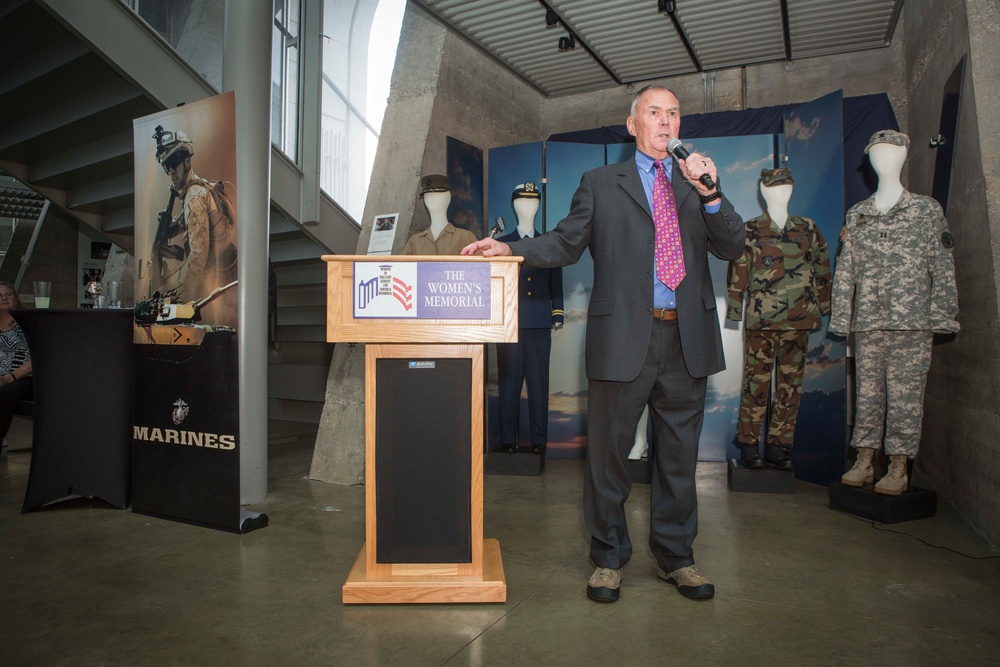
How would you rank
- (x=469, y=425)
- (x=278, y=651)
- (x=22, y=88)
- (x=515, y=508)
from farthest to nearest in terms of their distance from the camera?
(x=22, y=88), (x=515, y=508), (x=469, y=425), (x=278, y=651)

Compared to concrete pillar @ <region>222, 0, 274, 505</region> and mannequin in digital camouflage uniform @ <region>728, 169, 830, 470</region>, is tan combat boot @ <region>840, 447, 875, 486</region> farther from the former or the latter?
concrete pillar @ <region>222, 0, 274, 505</region>

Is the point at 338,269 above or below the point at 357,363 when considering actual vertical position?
above

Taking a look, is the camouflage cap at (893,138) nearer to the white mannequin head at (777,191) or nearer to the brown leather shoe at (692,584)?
the white mannequin head at (777,191)

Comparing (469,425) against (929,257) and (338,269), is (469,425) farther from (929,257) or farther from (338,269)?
(929,257)

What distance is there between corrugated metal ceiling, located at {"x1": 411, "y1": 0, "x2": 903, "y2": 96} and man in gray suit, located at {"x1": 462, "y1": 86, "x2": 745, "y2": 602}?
370 cm

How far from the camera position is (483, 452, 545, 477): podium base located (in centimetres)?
434

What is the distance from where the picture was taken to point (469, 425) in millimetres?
2211

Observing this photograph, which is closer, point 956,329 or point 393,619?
point 393,619

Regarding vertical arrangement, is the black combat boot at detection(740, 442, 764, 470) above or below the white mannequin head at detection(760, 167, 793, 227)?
below

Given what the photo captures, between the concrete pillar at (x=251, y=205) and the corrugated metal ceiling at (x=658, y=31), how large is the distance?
2.17 meters

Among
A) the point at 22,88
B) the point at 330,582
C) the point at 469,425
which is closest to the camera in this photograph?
the point at 469,425

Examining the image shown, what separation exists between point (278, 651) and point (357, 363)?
2.65m

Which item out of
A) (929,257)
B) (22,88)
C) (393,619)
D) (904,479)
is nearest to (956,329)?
(929,257)

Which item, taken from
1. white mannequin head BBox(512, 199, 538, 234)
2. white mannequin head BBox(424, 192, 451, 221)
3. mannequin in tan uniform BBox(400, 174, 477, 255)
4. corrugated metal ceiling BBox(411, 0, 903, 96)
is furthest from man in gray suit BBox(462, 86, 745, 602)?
corrugated metal ceiling BBox(411, 0, 903, 96)
